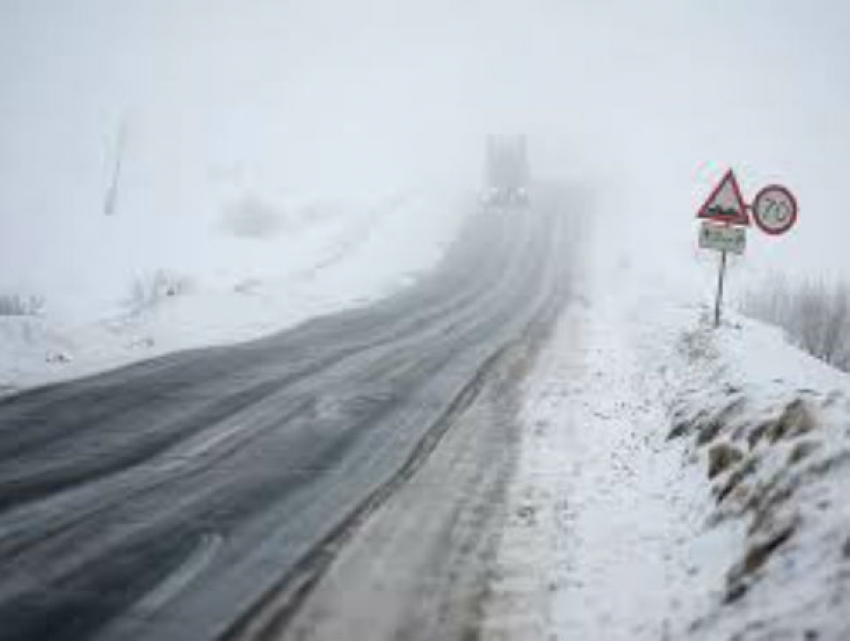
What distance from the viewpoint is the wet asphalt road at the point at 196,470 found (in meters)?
5.22

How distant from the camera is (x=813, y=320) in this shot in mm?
19562

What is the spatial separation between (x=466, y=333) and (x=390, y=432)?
7.33 meters

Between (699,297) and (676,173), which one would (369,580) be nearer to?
(699,297)

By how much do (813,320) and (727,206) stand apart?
374 inches

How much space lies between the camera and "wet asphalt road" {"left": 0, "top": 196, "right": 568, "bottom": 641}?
17.1ft

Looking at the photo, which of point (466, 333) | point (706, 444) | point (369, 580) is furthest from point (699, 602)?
point (466, 333)

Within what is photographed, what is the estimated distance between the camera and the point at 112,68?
128 meters

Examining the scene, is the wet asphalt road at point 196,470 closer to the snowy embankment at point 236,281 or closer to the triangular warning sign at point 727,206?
the snowy embankment at point 236,281

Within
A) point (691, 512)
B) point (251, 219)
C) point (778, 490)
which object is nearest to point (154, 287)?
point (251, 219)

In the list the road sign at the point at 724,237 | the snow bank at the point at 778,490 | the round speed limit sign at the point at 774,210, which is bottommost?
the snow bank at the point at 778,490

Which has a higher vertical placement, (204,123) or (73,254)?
(204,123)

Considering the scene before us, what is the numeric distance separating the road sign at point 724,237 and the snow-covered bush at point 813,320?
577 centimetres

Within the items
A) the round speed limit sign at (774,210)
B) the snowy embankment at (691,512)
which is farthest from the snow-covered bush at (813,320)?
the snowy embankment at (691,512)

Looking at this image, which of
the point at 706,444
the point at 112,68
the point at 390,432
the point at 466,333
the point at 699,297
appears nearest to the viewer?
the point at 706,444
